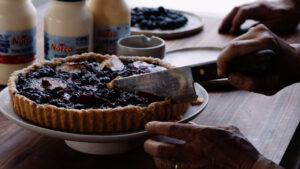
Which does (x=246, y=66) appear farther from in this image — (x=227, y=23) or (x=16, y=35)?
(x=227, y=23)

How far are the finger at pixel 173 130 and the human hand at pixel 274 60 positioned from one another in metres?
0.20

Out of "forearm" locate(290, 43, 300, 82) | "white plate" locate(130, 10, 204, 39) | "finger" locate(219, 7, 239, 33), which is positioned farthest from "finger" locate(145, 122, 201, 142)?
"finger" locate(219, 7, 239, 33)

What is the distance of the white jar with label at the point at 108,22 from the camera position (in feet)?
5.35

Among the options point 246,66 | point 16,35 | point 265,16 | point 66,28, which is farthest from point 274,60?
point 265,16

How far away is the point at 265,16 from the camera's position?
233 centimetres

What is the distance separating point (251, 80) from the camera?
121 cm

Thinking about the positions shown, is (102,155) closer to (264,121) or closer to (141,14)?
(264,121)

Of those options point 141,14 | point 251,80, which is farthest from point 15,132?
point 141,14

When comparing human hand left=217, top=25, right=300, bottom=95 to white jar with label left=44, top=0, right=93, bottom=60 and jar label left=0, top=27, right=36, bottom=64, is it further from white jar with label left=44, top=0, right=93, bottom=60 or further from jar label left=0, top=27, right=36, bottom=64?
jar label left=0, top=27, right=36, bottom=64

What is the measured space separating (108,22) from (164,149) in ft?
2.39

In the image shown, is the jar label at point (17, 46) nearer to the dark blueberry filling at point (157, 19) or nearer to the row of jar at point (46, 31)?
the row of jar at point (46, 31)

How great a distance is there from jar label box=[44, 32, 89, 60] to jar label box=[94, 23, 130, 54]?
15cm

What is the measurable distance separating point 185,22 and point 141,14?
0.24m

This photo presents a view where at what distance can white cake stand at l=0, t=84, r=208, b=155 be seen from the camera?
104cm
